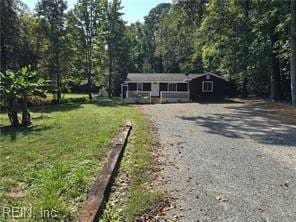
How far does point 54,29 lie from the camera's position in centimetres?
3569

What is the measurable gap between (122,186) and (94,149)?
8.58 feet

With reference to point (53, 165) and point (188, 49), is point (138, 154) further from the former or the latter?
point (188, 49)

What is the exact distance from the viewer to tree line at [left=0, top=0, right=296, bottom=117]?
27.0 meters

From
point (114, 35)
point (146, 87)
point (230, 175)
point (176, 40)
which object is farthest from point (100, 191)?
point (176, 40)

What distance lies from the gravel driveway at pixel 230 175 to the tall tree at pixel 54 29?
26467mm

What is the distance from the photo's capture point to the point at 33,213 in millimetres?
4391

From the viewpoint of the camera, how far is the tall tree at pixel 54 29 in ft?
116

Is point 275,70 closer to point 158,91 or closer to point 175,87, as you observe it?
point 175,87

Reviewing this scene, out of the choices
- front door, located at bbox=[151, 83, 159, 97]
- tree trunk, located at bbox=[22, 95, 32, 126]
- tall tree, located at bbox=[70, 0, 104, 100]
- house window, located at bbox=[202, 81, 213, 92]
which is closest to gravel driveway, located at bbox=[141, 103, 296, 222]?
tree trunk, located at bbox=[22, 95, 32, 126]

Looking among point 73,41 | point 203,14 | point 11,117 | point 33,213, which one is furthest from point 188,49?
point 33,213

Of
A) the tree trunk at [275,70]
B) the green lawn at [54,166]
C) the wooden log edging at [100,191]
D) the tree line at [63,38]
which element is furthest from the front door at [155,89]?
the wooden log edging at [100,191]

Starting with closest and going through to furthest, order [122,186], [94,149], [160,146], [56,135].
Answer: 1. [122,186]
2. [94,149]
3. [160,146]
4. [56,135]

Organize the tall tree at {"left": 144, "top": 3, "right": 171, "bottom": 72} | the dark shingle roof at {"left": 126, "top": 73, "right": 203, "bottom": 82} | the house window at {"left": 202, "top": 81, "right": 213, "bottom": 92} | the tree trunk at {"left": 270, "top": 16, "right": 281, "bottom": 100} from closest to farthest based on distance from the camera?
the tree trunk at {"left": 270, "top": 16, "right": 281, "bottom": 100} → the house window at {"left": 202, "top": 81, "right": 213, "bottom": 92} → the dark shingle roof at {"left": 126, "top": 73, "right": 203, "bottom": 82} → the tall tree at {"left": 144, "top": 3, "right": 171, "bottom": 72}

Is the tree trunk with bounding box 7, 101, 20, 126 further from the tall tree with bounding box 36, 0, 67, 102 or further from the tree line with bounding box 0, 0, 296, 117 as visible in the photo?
the tall tree with bounding box 36, 0, 67, 102
